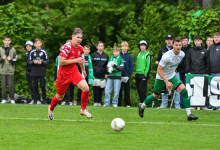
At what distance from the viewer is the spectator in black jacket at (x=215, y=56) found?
13614mm

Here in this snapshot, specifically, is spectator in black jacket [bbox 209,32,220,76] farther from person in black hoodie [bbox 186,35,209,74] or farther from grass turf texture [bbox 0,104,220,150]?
grass turf texture [bbox 0,104,220,150]

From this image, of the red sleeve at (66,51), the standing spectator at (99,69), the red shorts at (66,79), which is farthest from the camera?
the standing spectator at (99,69)

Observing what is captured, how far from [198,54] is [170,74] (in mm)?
4204

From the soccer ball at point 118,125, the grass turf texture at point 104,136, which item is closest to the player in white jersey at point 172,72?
the grass turf texture at point 104,136

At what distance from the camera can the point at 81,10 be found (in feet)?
79.7

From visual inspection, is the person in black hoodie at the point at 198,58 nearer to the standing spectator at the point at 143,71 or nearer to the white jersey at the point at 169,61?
the standing spectator at the point at 143,71

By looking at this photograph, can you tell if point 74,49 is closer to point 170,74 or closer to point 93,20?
point 170,74

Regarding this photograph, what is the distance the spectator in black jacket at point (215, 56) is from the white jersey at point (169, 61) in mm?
4322

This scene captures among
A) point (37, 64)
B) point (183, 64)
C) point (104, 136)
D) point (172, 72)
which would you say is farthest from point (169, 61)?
point (37, 64)

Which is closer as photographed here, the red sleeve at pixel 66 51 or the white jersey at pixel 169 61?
the red sleeve at pixel 66 51

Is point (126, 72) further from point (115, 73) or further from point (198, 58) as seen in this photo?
point (198, 58)

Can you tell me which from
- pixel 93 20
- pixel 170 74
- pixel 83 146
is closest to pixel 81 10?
pixel 93 20

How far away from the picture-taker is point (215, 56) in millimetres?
13680

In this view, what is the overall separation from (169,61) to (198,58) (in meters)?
4.40
